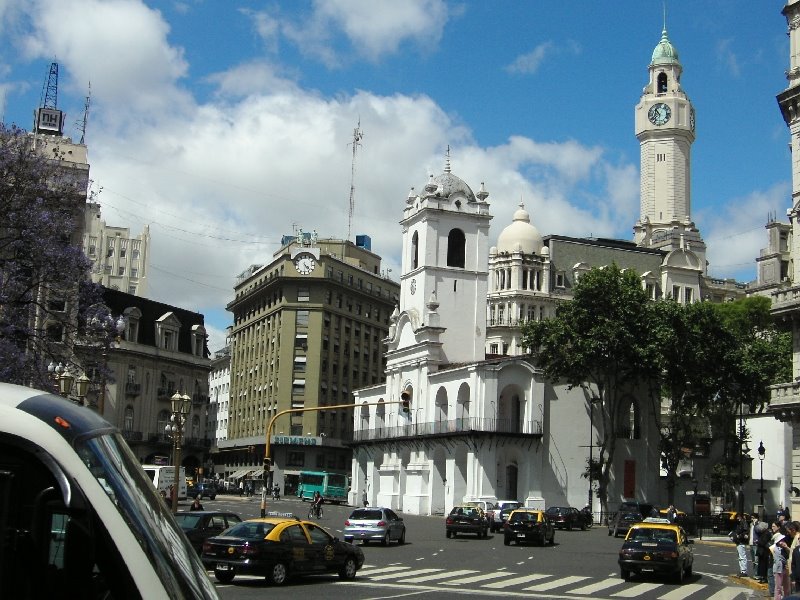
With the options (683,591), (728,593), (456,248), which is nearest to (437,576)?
(683,591)

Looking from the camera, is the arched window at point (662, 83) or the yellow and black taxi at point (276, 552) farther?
the arched window at point (662, 83)

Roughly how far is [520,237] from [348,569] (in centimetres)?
8551

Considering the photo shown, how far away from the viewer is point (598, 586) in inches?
1021

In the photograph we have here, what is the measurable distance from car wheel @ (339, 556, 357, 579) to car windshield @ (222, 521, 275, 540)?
247cm

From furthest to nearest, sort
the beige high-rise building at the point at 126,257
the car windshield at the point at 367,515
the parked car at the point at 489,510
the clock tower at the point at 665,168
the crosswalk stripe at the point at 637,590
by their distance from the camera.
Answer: the beige high-rise building at the point at 126,257 < the clock tower at the point at 665,168 < the parked car at the point at 489,510 < the car windshield at the point at 367,515 < the crosswalk stripe at the point at 637,590

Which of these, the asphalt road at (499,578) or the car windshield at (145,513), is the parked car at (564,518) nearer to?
the asphalt road at (499,578)

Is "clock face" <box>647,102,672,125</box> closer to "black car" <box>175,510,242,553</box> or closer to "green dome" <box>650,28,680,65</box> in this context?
"green dome" <box>650,28,680,65</box>

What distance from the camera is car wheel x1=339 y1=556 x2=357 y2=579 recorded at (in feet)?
81.4

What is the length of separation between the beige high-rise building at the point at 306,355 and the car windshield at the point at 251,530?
239 feet

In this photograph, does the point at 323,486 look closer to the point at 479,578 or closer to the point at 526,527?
the point at 526,527

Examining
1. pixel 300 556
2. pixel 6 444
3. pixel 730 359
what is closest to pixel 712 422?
pixel 730 359

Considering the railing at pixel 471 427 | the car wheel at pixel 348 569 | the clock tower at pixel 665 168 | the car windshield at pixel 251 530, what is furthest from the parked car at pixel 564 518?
the clock tower at pixel 665 168

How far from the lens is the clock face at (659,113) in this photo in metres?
116

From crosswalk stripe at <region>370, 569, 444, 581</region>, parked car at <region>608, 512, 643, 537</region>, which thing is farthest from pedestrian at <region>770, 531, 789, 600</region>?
parked car at <region>608, 512, 643, 537</region>
